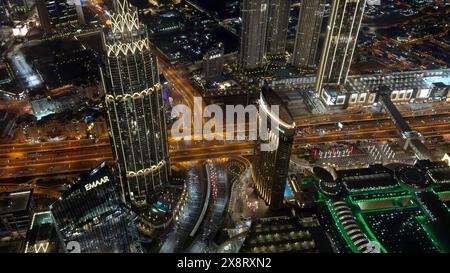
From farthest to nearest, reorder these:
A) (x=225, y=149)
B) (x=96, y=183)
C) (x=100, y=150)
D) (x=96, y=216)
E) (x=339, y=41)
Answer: (x=339, y=41) → (x=225, y=149) → (x=100, y=150) → (x=96, y=183) → (x=96, y=216)

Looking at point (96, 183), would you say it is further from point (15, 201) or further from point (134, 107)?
point (134, 107)

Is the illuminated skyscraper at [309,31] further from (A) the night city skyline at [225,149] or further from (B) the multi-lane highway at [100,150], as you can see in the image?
(B) the multi-lane highway at [100,150]

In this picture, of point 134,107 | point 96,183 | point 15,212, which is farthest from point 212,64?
point 15,212

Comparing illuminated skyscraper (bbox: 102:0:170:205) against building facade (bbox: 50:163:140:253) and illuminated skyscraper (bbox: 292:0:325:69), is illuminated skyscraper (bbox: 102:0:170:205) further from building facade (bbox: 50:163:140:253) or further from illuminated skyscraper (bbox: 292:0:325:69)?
illuminated skyscraper (bbox: 292:0:325:69)

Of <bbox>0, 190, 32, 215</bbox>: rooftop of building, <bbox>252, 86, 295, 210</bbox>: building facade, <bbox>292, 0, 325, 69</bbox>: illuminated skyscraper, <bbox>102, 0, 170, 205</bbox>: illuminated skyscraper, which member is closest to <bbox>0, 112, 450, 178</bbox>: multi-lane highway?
<bbox>102, 0, 170, 205</bbox>: illuminated skyscraper

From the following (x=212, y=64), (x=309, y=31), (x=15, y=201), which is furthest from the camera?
(x=309, y=31)

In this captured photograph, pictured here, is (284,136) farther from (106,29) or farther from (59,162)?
(59,162)
